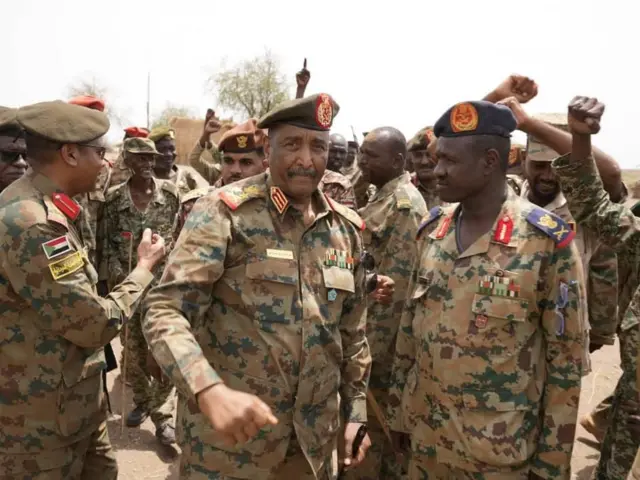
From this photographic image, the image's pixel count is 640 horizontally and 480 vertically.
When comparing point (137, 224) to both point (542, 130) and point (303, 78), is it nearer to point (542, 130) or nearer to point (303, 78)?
point (303, 78)

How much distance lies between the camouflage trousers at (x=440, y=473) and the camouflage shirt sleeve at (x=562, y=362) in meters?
0.10

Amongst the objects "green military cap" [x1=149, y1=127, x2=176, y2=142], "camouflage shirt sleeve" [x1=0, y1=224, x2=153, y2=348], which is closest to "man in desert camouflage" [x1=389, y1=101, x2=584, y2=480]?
"camouflage shirt sleeve" [x1=0, y1=224, x2=153, y2=348]

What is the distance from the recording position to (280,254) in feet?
7.48

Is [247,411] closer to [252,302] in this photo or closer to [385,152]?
[252,302]

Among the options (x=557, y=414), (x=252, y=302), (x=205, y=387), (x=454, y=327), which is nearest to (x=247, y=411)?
(x=205, y=387)

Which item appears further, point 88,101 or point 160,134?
point 160,134

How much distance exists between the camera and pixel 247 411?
1.53 meters

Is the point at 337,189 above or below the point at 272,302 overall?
below

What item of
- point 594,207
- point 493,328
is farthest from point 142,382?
point 594,207

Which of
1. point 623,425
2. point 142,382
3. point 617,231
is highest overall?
point 617,231

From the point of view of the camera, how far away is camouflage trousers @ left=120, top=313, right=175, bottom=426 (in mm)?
5066

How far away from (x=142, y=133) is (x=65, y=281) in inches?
187

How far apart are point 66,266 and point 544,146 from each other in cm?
310

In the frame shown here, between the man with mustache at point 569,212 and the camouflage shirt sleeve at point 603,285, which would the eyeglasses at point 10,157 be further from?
the camouflage shirt sleeve at point 603,285
